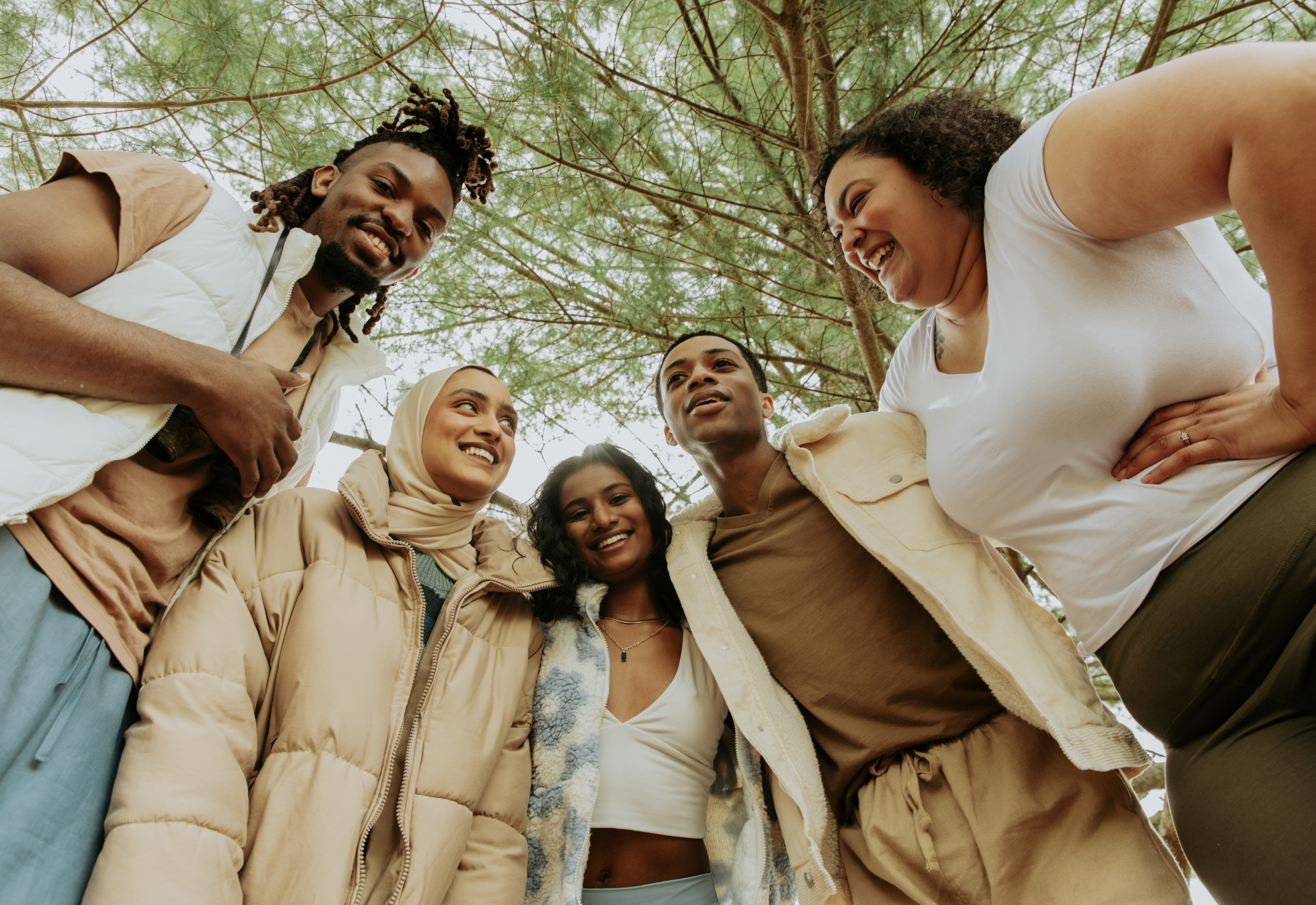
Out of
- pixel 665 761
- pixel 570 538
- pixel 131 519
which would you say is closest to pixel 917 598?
pixel 665 761

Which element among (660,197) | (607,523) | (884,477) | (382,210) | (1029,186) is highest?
(660,197)

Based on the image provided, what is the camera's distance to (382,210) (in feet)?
5.88

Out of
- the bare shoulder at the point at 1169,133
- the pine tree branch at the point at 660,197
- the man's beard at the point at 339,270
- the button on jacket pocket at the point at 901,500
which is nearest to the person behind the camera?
the bare shoulder at the point at 1169,133

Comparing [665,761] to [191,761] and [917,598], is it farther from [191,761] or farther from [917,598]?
[191,761]

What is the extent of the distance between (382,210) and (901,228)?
1285 millimetres

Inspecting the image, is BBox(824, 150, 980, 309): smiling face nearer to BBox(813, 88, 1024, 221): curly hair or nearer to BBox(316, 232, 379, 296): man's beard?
BBox(813, 88, 1024, 221): curly hair

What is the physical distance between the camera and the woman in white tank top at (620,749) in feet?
5.37

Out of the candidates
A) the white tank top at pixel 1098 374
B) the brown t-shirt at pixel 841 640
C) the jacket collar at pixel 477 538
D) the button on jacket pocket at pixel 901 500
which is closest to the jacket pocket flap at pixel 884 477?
the button on jacket pocket at pixel 901 500

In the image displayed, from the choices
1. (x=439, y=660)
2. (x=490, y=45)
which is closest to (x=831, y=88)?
(x=490, y=45)

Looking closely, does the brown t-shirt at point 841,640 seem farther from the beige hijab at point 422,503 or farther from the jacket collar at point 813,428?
the beige hijab at point 422,503

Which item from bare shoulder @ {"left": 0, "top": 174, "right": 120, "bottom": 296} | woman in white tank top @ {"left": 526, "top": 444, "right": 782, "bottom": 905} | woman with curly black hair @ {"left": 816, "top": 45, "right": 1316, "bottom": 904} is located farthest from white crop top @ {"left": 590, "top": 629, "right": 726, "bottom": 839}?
bare shoulder @ {"left": 0, "top": 174, "right": 120, "bottom": 296}

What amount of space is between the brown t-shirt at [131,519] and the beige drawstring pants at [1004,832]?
149 centimetres

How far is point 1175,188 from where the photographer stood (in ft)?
3.16

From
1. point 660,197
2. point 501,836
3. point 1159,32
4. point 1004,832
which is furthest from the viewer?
point 660,197
